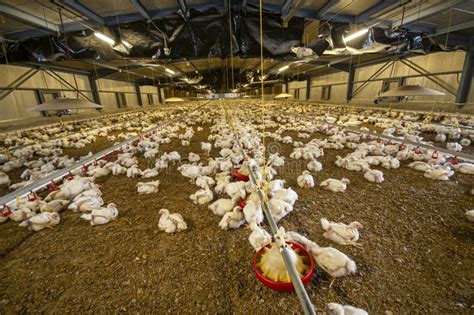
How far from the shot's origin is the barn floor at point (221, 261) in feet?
2.97

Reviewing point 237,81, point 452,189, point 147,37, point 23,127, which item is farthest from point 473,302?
point 237,81

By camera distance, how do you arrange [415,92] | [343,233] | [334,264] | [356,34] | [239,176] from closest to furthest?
[334,264], [343,233], [239,176], [415,92], [356,34]

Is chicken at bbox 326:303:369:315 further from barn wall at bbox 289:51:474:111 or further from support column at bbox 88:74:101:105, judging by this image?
support column at bbox 88:74:101:105

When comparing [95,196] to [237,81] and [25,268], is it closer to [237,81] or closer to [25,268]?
[25,268]

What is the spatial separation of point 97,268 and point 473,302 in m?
1.86

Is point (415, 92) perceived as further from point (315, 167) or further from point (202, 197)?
point (202, 197)

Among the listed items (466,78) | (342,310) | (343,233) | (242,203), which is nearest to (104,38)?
(242,203)

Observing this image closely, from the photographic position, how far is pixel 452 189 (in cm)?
181

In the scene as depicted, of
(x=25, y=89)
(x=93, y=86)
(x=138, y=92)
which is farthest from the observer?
(x=138, y=92)

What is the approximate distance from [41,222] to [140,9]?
13.8 ft

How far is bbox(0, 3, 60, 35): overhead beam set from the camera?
144 inches

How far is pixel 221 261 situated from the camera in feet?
3.77

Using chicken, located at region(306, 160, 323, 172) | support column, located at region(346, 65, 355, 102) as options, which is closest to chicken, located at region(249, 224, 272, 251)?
chicken, located at region(306, 160, 323, 172)

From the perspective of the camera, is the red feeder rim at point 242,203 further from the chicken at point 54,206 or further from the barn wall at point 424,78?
the barn wall at point 424,78
